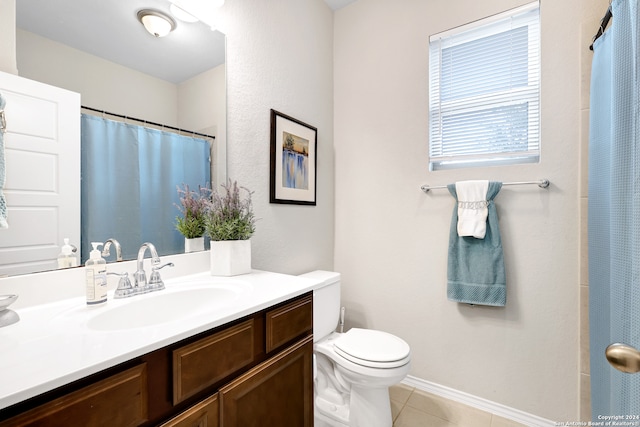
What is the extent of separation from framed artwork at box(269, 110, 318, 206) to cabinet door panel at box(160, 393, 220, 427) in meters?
1.06

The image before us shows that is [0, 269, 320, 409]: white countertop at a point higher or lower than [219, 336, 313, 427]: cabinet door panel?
higher

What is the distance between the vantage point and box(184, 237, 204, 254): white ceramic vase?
49.5 inches

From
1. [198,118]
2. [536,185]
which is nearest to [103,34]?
[198,118]

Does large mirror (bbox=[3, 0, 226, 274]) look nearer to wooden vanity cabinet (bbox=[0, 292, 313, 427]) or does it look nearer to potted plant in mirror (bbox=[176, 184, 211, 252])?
potted plant in mirror (bbox=[176, 184, 211, 252])

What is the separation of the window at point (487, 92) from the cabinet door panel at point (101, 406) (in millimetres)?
1826

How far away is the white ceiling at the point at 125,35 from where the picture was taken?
0.90 m

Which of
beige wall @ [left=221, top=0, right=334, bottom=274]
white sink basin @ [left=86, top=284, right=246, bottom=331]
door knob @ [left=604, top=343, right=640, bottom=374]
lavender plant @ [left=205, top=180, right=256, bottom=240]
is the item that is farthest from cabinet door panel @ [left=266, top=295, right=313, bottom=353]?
door knob @ [left=604, top=343, right=640, bottom=374]

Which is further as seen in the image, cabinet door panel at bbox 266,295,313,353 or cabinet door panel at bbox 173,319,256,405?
cabinet door panel at bbox 266,295,313,353

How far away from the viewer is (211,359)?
75 centimetres

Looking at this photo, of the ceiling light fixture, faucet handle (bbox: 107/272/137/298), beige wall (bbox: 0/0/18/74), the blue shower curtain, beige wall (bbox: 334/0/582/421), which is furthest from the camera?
beige wall (bbox: 334/0/582/421)

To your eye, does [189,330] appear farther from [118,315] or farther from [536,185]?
→ [536,185]

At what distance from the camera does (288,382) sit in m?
1.02

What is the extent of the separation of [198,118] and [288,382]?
123 centimetres

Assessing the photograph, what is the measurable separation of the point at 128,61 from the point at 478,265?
2007 mm
